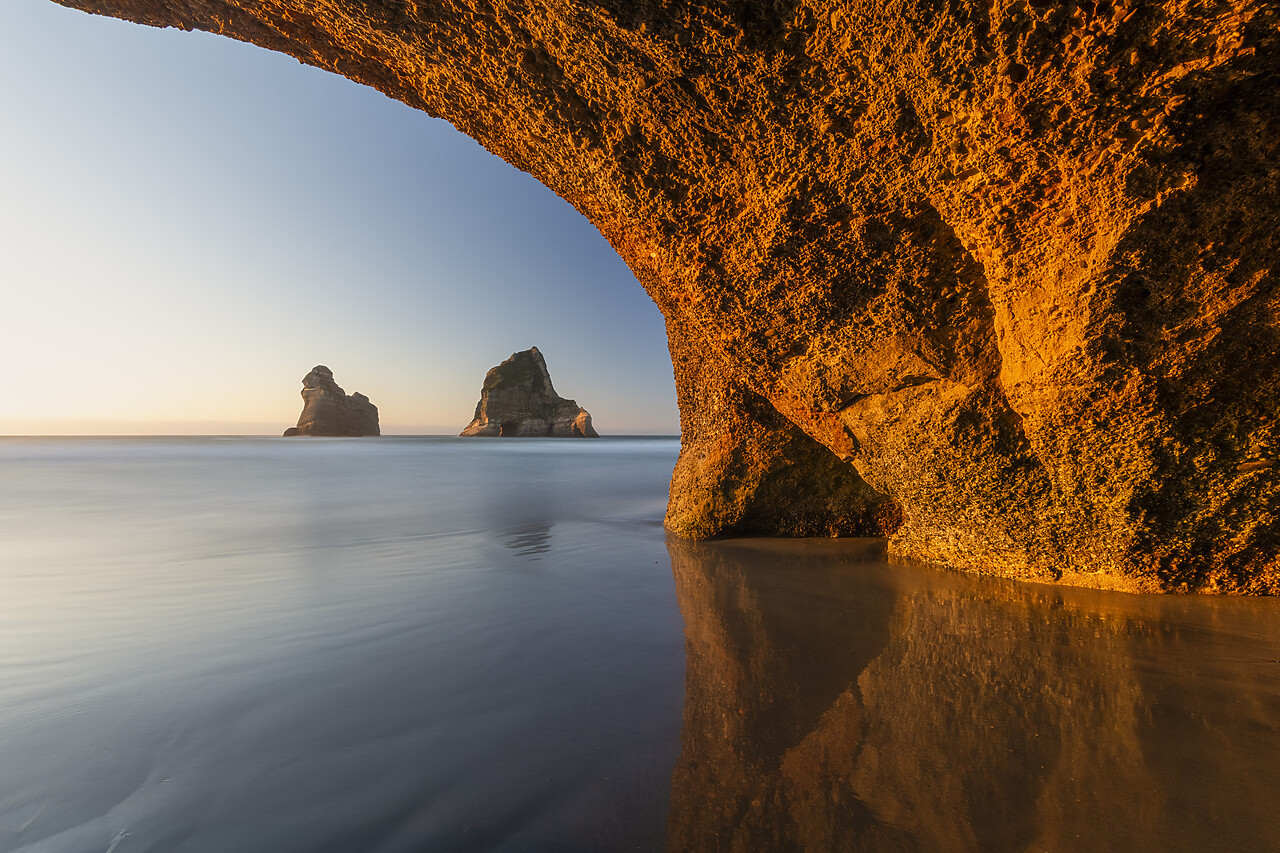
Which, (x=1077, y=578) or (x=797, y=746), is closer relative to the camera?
(x=797, y=746)

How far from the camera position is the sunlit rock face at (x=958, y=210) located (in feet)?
7.15

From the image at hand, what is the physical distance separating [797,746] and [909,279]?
2803mm

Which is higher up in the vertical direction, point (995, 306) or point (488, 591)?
point (995, 306)

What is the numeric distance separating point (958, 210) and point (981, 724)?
2.57 metres

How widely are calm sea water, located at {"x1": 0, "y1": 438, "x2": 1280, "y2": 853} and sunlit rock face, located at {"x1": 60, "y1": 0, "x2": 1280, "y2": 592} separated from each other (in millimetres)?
812

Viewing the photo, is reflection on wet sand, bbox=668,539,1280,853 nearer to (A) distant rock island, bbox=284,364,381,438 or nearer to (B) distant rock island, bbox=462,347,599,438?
(B) distant rock island, bbox=462,347,599,438

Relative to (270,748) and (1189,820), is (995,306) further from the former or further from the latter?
(270,748)

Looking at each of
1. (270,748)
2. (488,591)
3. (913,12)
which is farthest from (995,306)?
(270,748)

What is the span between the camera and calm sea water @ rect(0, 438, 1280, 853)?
5.17 feet

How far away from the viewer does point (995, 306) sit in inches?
125

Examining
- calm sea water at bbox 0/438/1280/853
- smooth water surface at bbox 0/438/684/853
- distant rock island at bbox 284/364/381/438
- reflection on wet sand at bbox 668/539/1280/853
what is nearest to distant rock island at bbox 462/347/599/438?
distant rock island at bbox 284/364/381/438

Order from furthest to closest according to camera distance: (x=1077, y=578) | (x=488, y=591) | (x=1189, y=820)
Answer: (x=488, y=591) < (x=1077, y=578) < (x=1189, y=820)

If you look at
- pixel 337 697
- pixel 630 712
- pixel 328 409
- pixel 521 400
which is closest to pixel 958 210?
pixel 630 712

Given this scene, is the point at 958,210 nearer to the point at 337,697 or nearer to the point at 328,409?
the point at 337,697
